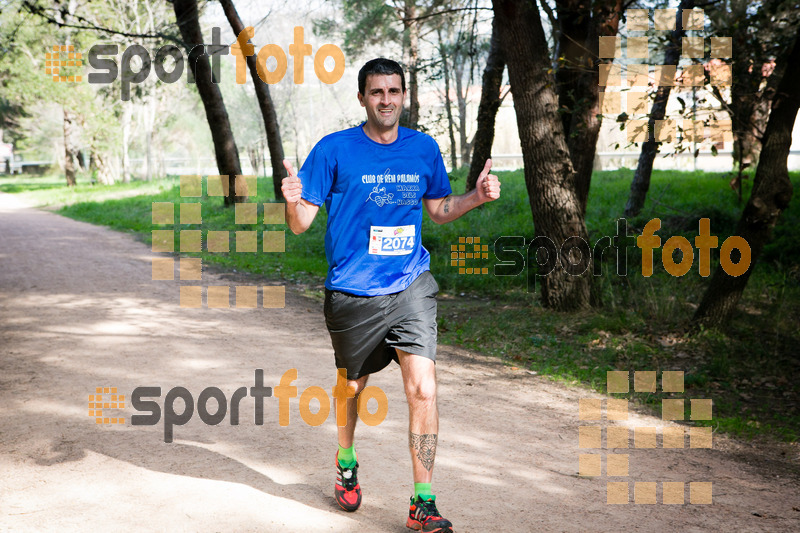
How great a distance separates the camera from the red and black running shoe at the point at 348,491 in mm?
3969

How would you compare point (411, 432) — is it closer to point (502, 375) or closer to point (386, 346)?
point (386, 346)

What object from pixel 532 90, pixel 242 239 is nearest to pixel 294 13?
pixel 242 239

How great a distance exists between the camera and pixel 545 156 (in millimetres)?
9250

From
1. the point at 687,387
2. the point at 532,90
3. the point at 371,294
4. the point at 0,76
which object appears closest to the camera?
the point at 371,294

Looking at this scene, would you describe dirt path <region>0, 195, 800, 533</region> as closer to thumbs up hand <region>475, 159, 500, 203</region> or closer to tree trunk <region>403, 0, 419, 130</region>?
thumbs up hand <region>475, 159, 500, 203</region>

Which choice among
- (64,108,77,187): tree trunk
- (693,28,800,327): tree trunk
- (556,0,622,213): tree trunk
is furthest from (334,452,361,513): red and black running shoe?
(64,108,77,187): tree trunk

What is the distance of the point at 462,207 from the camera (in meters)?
3.98

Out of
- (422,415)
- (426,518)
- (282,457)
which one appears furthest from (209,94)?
(426,518)

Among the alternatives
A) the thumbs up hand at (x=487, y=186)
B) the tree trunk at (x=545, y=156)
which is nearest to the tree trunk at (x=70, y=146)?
the tree trunk at (x=545, y=156)

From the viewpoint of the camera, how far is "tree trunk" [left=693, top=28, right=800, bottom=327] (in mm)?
7629

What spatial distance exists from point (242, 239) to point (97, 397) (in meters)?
10.4

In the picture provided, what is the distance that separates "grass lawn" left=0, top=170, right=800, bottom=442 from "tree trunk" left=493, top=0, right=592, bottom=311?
0.47 m

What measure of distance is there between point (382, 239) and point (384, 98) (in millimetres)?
700

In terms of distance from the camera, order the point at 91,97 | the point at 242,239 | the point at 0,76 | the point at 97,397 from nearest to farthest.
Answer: the point at 97,397 → the point at 242,239 → the point at 91,97 → the point at 0,76
